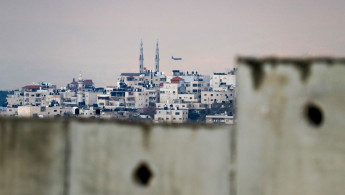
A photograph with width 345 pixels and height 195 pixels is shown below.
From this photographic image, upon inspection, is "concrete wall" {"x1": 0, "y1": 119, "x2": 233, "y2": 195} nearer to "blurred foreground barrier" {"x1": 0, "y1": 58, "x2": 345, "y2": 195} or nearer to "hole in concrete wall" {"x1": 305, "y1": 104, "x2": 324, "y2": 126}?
"blurred foreground barrier" {"x1": 0, "y1": 58, "x2": 345, "y2": 195}

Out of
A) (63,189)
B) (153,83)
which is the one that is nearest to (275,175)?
(63,189)

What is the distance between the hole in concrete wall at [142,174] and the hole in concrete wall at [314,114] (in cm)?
152

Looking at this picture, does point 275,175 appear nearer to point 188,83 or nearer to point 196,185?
point 196,185

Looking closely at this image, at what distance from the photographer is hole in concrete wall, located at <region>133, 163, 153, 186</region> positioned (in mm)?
8312

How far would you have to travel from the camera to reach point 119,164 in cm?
850

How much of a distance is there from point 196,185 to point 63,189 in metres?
1.34

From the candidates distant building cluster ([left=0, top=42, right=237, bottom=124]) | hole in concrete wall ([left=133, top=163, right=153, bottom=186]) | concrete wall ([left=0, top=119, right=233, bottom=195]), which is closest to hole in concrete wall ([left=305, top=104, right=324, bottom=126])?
concrete wall ([left=0, top=119, right=233, bottom=195])

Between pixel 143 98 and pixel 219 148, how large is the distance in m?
163

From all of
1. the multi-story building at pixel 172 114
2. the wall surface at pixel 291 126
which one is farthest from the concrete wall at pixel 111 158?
the multi-story building at pixel 172 114

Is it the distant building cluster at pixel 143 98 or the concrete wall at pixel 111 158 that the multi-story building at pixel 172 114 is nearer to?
the distant building cluster at pixel 143 98

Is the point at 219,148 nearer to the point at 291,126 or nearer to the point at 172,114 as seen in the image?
the point at 291,126

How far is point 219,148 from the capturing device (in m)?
8.00

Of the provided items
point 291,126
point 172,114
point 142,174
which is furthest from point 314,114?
point 172,114

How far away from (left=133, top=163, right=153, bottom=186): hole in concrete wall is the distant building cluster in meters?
127
